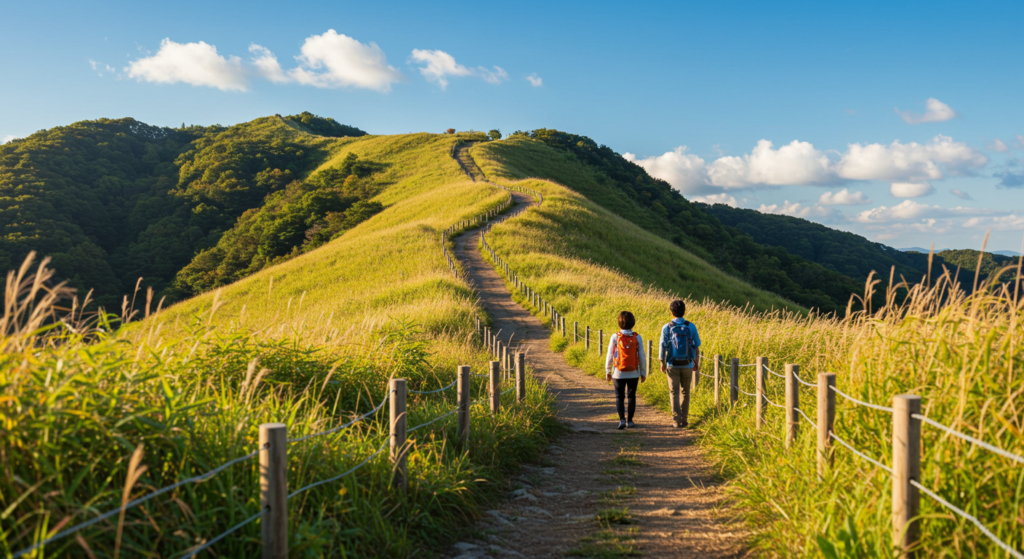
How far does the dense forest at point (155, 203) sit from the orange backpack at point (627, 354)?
45213 millimetres

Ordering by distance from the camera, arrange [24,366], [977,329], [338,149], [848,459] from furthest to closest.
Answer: [338,149] < [848,459] < [977,329] < [24,366]

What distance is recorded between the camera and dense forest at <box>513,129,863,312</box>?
169 feet

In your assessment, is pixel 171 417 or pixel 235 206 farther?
pixel 235 206

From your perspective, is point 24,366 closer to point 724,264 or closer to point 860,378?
point 860,378

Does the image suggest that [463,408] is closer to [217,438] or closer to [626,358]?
[217,438]

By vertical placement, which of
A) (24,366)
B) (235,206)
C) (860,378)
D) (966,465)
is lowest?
(966,465)

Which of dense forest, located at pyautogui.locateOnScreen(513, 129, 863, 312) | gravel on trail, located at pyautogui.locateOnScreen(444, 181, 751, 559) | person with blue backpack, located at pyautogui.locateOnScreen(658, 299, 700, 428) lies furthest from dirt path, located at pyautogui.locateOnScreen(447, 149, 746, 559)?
dense forest, located at pyautogui.locateOnScreen(513, 129, 863, 312)

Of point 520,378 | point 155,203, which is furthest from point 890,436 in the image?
point 155,203

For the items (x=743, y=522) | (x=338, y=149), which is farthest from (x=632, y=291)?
(x=338, y=149)

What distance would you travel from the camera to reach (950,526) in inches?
115

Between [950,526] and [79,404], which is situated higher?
[79,404]

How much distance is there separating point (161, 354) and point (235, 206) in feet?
271

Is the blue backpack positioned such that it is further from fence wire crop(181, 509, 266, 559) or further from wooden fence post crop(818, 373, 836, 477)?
fence wire crop(181, 509, 266, 559)

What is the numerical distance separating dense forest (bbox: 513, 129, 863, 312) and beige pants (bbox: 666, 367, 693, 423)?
1255 inches
